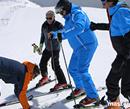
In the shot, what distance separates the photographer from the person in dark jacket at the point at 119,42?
643cm

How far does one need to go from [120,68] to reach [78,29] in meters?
1.14

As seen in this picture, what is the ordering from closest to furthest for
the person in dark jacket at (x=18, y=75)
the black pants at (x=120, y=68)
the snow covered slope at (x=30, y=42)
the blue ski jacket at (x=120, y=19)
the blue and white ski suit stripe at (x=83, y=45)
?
the blue ski jacket at (x=120, y=19), the black pants at (x=120, y=68), the person in dark jacket at (x=18, y=75), the blue and white ski suit stripe at (x=83, y=45), the snow covered slope at (x=30, y=42)

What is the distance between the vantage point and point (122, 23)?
642 centimetres

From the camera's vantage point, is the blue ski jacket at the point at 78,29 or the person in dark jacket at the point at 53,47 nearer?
the blue ski jacket at the point at 78,29

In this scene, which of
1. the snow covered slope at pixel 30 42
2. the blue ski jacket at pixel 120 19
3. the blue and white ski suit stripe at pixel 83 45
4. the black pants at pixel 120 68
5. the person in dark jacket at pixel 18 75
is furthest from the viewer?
the snow covered slope at pixel 30 42

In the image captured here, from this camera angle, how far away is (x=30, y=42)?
49.1 feet

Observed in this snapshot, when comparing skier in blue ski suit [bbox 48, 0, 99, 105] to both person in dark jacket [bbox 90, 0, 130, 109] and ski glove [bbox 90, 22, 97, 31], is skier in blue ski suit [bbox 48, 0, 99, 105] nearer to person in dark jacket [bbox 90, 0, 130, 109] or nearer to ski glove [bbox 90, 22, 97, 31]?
ski glove [bbox 90, 22, 97, 31]

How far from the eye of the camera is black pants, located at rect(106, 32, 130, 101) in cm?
654

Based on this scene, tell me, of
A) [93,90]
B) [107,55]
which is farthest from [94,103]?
[107,55]

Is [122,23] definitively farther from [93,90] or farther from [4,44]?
[4,44]

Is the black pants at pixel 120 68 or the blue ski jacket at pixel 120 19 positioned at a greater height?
the blue ski jacket at pixel 120 19

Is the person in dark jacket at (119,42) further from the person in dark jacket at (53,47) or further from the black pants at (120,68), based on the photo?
the person in dark jacket at (53,47)

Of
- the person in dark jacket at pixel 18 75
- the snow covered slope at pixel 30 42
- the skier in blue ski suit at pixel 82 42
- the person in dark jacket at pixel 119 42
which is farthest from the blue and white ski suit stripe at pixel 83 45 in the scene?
the person in dark jacket at pixel 18 75

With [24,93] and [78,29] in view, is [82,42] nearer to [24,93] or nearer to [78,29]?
[78,29]
